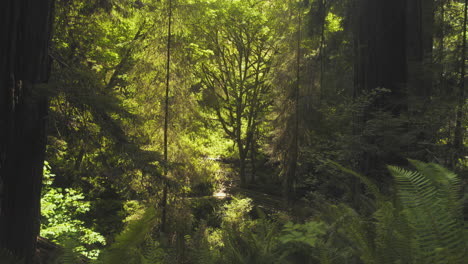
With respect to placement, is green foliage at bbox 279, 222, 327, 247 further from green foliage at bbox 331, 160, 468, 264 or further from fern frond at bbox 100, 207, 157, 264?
fern frond at bbox 100, 207, 157, 264

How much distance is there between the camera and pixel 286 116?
589 inches

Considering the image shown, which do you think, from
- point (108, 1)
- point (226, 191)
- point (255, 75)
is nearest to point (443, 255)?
point (108, 1)

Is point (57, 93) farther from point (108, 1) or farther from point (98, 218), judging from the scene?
point (98, 218)

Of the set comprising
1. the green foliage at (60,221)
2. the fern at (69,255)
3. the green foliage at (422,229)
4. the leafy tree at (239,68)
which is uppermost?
the leafy tree at (239,68)

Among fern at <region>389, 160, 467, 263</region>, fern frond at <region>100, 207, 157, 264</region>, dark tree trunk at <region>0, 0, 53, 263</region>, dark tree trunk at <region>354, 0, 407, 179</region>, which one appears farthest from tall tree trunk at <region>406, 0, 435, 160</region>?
dark tree trunk at <region>0, 0, 53, 263</region>

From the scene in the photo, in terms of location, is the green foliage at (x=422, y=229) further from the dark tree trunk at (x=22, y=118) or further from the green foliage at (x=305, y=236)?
the dark tree trunk at (x=22, y=118)

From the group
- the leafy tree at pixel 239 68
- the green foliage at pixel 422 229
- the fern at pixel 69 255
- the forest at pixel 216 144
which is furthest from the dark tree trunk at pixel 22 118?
the leafy tree at pixel 239 68

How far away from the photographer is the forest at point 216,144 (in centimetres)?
144

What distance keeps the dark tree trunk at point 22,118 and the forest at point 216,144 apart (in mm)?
14

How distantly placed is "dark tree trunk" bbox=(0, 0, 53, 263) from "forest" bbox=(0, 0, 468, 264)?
1 cm

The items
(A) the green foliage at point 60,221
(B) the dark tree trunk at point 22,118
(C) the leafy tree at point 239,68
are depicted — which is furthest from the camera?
(C) the leafy tree at point 239,68

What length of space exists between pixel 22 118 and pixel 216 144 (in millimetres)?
12981

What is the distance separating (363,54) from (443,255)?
517 centimetres

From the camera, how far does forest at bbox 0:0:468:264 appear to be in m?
1.44
